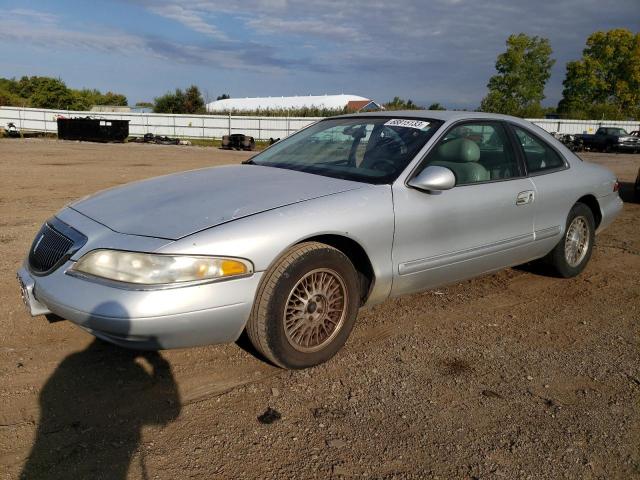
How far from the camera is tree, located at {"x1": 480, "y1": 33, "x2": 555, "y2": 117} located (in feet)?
190

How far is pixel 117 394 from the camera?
2.78 meters

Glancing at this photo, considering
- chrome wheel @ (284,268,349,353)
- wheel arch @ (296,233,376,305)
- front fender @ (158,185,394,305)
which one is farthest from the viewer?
wheel arch @ (296,233,376,305)

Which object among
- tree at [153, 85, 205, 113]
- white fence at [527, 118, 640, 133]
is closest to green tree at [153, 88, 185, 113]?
tree at [153, 85, 205, 113]

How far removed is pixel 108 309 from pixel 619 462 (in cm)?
236

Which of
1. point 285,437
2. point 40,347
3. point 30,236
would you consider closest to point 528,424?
point 285,437

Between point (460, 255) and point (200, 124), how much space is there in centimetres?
4224

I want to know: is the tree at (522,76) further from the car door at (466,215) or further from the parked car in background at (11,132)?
the car door at (466,215)

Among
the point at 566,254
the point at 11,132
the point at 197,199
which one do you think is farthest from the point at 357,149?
the point at 11,132

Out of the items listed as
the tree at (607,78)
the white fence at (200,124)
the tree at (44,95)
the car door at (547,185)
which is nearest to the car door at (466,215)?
the car door at (547,185)

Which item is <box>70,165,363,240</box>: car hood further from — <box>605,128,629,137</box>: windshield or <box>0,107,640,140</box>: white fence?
<box>0,107,640,140</box>: white fence

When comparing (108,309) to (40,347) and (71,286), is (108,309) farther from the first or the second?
(40,347)

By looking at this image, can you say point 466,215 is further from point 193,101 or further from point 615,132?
point 193,101

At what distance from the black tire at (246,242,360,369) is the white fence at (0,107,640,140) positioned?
39137mm

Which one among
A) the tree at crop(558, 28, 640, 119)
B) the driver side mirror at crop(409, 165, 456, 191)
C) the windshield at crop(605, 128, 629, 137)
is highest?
the tree at crop(558, 28, 640, 119)
